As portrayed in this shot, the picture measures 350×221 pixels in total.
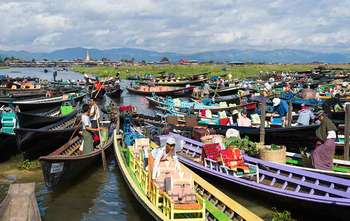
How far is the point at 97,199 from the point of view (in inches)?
495

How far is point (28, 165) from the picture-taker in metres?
15.1

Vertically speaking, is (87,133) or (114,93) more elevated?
(87,133)

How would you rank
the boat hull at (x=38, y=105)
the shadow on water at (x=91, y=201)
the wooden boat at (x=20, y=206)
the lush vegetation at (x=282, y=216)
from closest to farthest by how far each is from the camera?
the wooden boat at (x=20, y=206)
the lush vegetation at (x=282, y=216)
the shadow on water at (x=91, y=201)
the boat hull at (x=38, y=105)

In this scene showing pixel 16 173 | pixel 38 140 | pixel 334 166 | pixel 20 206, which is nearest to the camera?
pixel 20 206

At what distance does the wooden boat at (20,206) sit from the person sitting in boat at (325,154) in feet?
23.8

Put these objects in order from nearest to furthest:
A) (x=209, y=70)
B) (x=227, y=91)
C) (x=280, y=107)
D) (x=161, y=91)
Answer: (x=280, y=107), (x=227, y=91), (x=161, y=91), (x=209, y=70)

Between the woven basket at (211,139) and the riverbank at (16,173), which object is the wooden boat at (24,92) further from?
the woven basket at (211,139)

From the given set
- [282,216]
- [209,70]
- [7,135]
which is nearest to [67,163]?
[7,135]

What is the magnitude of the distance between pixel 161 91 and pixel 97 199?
3188 centimetres

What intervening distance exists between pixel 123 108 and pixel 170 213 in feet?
51.1

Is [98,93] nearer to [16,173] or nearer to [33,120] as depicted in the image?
[33,120]

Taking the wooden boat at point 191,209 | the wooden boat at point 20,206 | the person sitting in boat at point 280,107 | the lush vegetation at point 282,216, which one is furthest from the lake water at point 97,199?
the person sitting in boat at point 280,107

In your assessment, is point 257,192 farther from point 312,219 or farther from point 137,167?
point 137,167

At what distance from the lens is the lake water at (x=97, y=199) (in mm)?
11203
